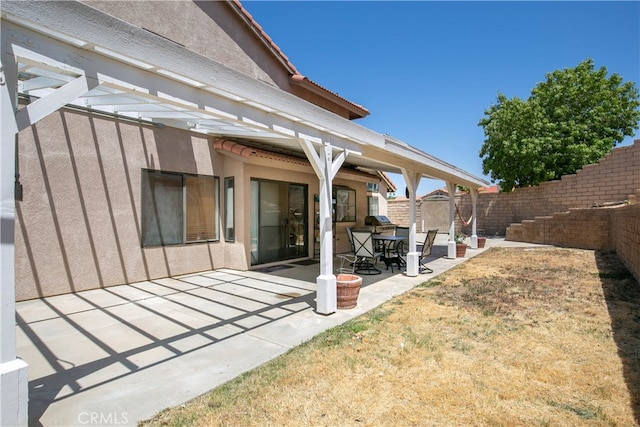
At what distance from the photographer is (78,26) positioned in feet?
7.92

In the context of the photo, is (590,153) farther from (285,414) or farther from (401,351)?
(285,414)

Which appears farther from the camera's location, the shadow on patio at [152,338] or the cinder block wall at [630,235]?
the cinder block wall at [630,235]

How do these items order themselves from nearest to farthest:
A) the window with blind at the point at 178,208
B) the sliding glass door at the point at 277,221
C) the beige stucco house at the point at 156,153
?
the beige stucco house at the point at 156,153, the window with blind at the point at 178,208, the sliding glass door at the point at 277,221

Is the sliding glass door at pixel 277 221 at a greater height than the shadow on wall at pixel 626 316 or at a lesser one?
greater

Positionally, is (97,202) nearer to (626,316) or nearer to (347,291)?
(347,291)

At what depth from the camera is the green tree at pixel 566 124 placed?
18.0m

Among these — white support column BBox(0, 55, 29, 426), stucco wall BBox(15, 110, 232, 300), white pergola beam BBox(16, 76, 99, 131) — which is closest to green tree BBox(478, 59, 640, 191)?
stucco wall BBox(15, 110, 232, 300)

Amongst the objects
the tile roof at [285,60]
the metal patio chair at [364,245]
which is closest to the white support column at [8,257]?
the metal patio chair at [364,245]

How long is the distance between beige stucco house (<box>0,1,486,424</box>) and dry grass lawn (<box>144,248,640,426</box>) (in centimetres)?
138

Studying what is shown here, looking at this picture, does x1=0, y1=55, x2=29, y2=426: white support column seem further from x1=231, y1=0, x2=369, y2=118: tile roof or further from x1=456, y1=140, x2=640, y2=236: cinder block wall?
x1=456, y1=140, x2=640, y2=236: cinder block wall

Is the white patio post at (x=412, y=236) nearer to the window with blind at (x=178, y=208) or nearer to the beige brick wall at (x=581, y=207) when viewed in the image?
the window with blind at (x=178, y=208)

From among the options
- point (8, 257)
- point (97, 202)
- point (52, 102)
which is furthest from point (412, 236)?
point (8, 257)

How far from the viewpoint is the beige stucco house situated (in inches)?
95.3

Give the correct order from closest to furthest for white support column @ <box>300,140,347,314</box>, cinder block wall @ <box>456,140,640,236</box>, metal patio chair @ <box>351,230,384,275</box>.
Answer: white support column @ <box>300,140,347,314</box> → metal patio chair @ <box>351,230,384,275</box> → cinder block wall @ <box>456,140,640,236</box>
